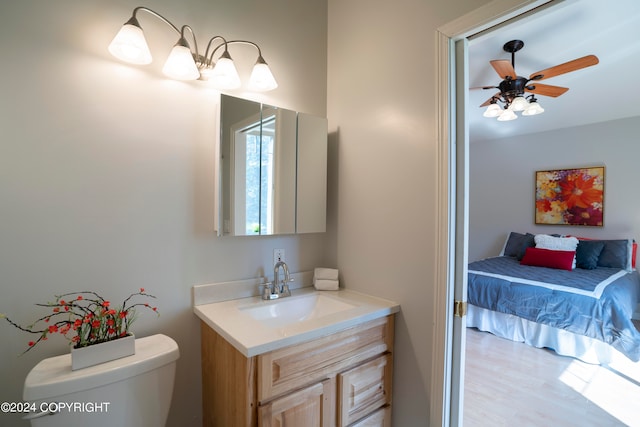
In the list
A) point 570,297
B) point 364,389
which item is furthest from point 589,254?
point 364,389

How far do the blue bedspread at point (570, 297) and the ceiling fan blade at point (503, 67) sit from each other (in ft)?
6.51

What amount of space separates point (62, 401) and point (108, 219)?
62 cm

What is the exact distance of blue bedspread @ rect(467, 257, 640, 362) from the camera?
2404 mm

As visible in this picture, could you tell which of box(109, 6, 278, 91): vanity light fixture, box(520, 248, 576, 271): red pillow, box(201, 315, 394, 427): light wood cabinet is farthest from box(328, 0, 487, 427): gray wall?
box(520, 248, 576, 271): red pillow

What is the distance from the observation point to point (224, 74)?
133 cm

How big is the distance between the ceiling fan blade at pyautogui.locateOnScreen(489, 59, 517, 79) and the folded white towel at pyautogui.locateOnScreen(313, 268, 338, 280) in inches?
74.3

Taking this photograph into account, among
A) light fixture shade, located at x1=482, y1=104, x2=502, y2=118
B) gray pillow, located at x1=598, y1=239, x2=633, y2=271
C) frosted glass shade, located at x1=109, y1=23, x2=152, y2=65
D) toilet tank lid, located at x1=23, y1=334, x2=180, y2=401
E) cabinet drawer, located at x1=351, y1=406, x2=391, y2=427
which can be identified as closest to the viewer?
toilet tank lid, located at x1=23, y1=334, x2=180, y2=401

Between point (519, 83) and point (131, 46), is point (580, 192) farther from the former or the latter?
point (131, 46)

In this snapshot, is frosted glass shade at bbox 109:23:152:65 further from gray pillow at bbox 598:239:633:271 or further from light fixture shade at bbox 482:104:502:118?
gray pillow at bbox 598:239:633:271

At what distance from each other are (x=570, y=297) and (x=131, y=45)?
3.60 metres

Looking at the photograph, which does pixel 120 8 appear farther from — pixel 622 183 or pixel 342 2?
pixel 622 183

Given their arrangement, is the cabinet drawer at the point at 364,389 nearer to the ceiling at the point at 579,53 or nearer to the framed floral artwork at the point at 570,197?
the ceiling at the point at 579,53

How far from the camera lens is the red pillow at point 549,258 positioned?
3.56 meters

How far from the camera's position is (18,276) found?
40.0 inches
